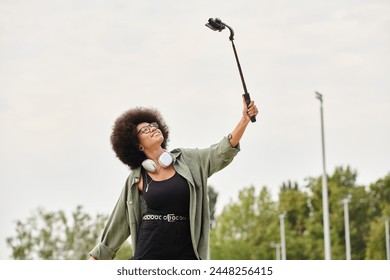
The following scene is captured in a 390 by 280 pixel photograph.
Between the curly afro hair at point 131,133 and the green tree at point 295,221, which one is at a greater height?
the green tree at point 295,221

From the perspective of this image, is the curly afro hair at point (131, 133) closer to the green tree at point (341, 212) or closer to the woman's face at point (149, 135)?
the woman's face at point (149, 135)

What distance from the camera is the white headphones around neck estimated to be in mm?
7785

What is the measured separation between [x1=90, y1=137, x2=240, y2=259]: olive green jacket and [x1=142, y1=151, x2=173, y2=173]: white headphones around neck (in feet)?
0.23

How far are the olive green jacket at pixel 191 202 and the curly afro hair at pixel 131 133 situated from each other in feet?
0.41

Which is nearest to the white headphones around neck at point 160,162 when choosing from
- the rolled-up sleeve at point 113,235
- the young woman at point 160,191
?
the young woman at point 160,191

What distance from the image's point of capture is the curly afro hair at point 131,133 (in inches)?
318

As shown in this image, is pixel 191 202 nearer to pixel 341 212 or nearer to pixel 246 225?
pixel 341 212

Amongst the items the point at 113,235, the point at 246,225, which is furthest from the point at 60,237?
the point at 113,235

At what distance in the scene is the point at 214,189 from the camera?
73562 mm

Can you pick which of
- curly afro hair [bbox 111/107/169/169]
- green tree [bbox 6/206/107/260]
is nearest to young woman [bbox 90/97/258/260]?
curly afro hair [bbox 111/107/169/169]

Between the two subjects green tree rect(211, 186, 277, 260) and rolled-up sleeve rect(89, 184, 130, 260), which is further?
green tree rect(211, 186, 277, 260)

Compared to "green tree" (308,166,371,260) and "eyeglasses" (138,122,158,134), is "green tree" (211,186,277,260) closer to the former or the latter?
"green tree" (308,166,371,260)
